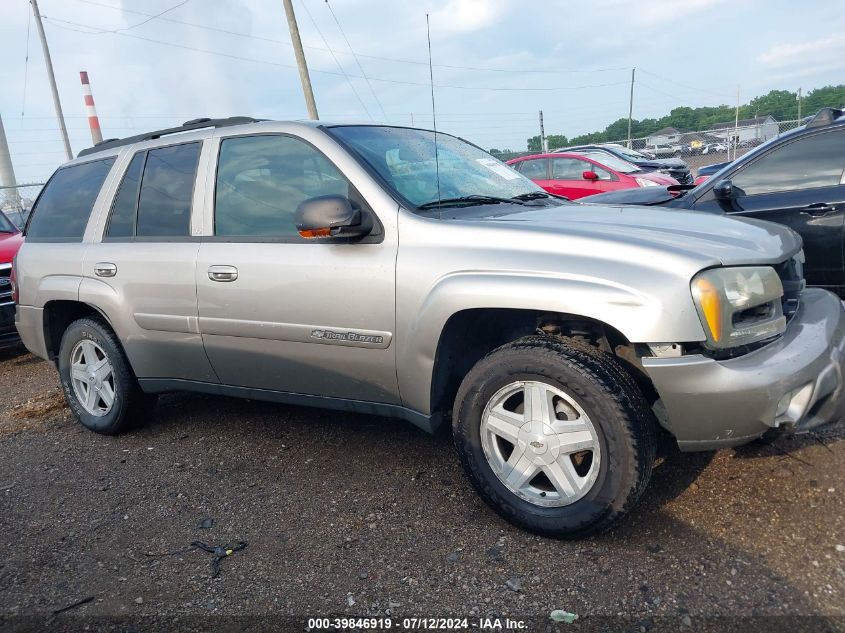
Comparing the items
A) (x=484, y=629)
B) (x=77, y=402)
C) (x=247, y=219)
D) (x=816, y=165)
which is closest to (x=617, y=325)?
(x=484, y=629)

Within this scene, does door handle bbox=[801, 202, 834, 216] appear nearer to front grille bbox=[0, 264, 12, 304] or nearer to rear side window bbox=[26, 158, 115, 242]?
rear side window bbox=[26, 158, 115, 242]

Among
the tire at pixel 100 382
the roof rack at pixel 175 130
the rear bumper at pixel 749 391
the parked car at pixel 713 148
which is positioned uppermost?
the roof rack at pixel 175 130

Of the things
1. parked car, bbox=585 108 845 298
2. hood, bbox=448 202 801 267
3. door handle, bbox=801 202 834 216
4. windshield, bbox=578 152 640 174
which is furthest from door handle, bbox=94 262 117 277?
windshield, bbox=578 152 640 174

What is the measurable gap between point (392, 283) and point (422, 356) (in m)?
0.34

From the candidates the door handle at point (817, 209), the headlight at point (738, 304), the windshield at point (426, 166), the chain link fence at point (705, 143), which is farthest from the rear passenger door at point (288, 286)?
the chain link fence at point (705, 143)

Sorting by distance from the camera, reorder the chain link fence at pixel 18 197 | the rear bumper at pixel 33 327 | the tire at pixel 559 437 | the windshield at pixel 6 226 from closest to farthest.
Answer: the tire at pixel 559 437 → the rear bumper at pixel 33 327 → the windshield at pixel 6 226 → the chain link fence at pixel 18 197

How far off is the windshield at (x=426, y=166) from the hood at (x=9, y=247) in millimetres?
4938

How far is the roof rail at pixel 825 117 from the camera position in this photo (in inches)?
189

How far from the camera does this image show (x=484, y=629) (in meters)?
2.24

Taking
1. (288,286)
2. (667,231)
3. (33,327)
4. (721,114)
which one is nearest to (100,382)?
(33,327)

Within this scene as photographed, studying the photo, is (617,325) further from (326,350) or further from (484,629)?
(326,350)

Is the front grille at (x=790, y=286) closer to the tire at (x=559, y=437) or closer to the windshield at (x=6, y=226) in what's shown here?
the tire at (x=559, y=437)

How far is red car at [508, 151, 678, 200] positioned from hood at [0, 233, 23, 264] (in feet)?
23.6

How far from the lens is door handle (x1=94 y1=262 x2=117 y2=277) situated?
12.9 ft
